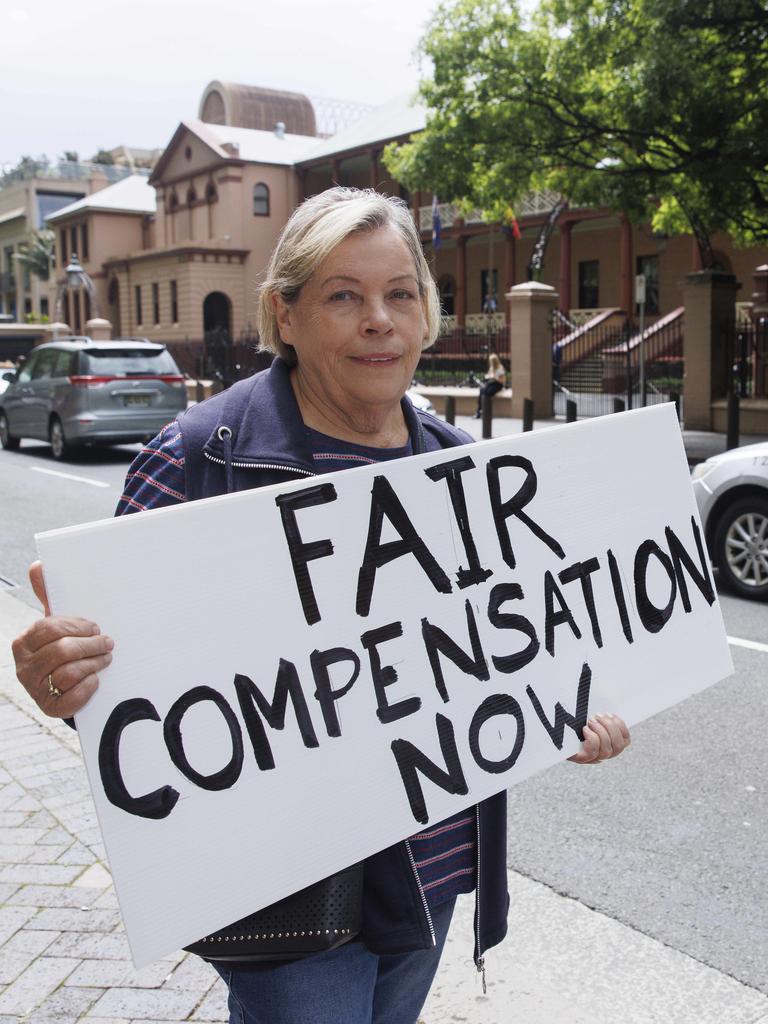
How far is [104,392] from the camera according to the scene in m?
16.1

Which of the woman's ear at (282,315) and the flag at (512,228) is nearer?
the woman's ear at (282,315)

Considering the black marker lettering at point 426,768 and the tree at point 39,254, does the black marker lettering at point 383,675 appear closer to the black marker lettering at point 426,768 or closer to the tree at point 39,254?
the black marker lettering at point 426,768

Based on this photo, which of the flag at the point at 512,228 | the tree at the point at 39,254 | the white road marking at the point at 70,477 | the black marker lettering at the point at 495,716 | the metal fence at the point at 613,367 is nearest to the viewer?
the black marker lettering at the point at 495,716

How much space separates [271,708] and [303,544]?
27cm

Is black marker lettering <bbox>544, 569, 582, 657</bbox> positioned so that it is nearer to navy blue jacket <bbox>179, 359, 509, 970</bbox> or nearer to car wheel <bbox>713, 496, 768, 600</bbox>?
navy blue jacket <bbox>179, 359, 509, 970</bbox>

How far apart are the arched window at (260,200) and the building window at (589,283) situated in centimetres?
1907

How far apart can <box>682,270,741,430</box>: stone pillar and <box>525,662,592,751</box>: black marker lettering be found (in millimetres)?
18258

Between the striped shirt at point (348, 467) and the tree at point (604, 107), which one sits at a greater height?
the tree at point (604, 107)

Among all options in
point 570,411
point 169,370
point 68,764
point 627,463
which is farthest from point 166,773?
point 570,411

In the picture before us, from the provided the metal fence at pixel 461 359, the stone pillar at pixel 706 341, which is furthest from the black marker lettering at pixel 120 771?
the metal fence at pixel 461 359

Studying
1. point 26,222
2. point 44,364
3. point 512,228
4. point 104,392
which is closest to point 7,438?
point 44,364

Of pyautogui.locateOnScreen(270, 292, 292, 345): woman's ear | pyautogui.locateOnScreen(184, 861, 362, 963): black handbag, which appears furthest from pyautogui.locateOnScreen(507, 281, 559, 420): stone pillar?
pyautogui.locateOnScreen(184, 861, 362, 963): black handbag

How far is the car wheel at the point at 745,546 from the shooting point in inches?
302

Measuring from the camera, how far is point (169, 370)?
16.7m
